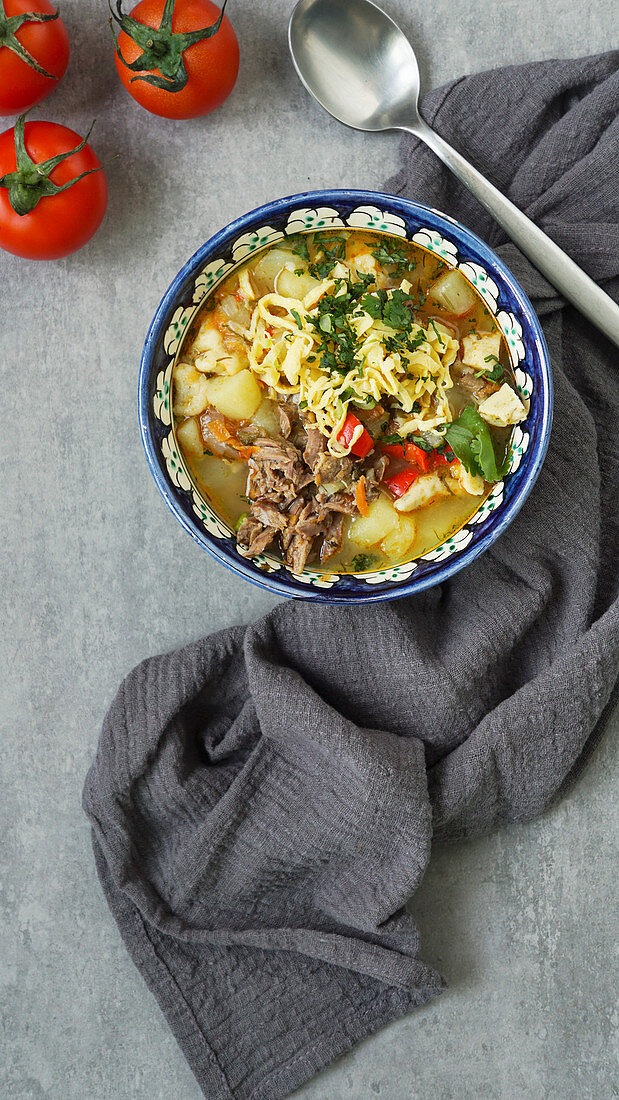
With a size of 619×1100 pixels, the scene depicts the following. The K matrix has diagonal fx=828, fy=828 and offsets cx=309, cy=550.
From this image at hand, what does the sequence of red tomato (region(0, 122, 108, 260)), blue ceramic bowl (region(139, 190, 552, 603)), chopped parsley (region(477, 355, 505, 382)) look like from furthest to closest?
red tomato (region(0, 122, 108, 260)) < chopped parsley (region(477, 355, 505, 382)) < blue ceramic bowl (region(139, 190, 552, 603))

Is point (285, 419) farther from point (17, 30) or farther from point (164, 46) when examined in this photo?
point (17, 30)

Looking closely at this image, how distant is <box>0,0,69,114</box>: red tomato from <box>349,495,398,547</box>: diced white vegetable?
184cm

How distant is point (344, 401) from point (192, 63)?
128 centimetres

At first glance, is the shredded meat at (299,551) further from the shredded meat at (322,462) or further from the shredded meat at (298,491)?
the shredded meat at (322,462)

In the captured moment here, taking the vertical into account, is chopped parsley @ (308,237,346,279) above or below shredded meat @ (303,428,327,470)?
above

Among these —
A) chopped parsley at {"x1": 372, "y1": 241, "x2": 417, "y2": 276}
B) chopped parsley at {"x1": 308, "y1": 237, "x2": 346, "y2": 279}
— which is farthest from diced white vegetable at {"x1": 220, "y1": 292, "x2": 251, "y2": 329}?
chopped parsley at {"x1": 372, "y1": 241, "x2": 417, "y2": 276}

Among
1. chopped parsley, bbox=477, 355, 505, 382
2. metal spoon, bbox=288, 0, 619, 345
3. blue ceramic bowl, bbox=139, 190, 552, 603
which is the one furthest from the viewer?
metal spoon, bbox=288, 0, 619, 345

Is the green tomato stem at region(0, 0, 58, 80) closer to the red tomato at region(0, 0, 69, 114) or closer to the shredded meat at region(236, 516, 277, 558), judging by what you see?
the red tomato at region(0, 0, 69, 114)

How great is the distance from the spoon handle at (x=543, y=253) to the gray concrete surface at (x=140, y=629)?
0.38m

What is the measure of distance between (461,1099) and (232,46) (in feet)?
12.4

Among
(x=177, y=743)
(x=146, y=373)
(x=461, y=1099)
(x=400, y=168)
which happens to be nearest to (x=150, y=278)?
(x=146, y=373)

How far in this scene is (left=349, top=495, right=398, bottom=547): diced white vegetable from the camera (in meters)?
2.69

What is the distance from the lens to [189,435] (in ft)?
8.92

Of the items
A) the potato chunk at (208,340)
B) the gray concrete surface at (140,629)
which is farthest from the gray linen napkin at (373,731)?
the potato chunk at (208,340)
